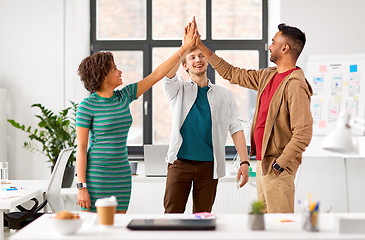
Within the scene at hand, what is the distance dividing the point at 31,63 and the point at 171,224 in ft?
14.1

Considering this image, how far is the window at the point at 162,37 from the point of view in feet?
20.2

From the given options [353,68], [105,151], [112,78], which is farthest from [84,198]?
[353,68]

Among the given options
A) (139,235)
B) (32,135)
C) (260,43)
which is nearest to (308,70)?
(260,43)

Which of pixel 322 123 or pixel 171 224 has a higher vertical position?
pixel 322 123

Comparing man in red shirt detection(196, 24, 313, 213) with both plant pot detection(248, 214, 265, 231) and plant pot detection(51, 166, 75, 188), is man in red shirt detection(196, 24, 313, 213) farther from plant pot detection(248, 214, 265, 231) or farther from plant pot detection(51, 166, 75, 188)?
plant pot detection(51, 166, 75, 188)

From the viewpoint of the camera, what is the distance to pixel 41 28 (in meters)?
5.86

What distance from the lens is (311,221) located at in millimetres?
2010

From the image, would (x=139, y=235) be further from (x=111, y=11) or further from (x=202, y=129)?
(x=111, y=11)

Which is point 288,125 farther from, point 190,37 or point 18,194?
point 18,194

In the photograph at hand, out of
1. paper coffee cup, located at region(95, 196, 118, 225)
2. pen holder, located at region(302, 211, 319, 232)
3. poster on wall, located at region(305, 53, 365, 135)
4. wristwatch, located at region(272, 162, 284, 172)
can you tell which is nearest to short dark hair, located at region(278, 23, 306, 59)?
wristwatch, located at region(272, 162, 284, 172)

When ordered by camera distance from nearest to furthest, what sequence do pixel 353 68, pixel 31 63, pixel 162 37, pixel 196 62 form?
pixel 196 62 → pixel 353 68 → pixel 31 63 → pixel 162 37

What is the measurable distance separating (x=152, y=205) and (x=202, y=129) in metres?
2.28

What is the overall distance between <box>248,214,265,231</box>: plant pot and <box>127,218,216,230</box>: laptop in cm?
15

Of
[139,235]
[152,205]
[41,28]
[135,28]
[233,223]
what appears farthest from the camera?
[135,28]
